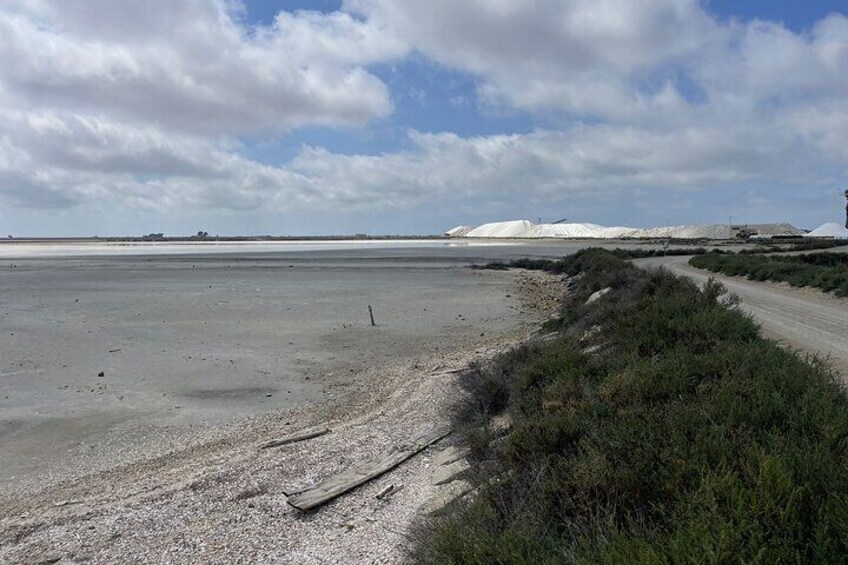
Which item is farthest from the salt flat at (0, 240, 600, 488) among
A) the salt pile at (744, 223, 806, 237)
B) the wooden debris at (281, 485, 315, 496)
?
the salt pile at (744, 223, 806, 237)

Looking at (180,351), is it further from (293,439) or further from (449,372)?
(293,439)

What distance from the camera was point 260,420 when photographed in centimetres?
1186

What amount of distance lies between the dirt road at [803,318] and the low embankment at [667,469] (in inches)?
105

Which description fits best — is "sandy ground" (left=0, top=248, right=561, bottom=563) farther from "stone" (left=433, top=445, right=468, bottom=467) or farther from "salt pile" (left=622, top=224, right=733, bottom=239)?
"salt pile" (left=622, top=224, right=733, bottom=239)

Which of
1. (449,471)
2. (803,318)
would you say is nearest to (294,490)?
(449,471)

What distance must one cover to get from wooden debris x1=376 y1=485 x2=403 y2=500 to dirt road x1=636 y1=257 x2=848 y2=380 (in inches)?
212

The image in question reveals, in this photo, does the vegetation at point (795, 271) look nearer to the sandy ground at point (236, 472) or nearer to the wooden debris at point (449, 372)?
the sandy ground at point (236, 472)

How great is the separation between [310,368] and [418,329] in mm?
7124

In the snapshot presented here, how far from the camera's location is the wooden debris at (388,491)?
22.9ft

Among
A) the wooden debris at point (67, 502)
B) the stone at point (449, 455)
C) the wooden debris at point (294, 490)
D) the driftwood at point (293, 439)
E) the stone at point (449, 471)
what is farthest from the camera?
the driftwood at point (293, 439)

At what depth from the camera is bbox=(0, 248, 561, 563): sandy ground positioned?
246 inches

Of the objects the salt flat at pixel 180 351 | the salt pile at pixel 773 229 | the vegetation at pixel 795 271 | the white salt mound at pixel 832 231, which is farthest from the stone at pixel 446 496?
the salt pile at pixel 773 229

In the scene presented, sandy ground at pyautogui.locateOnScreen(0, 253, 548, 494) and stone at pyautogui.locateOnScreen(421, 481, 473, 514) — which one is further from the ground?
stone at pyautogui.locateOnScreen(421, 481, 473, 514)

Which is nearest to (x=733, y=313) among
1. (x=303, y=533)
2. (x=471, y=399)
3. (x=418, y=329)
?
(x=471, y=399)
